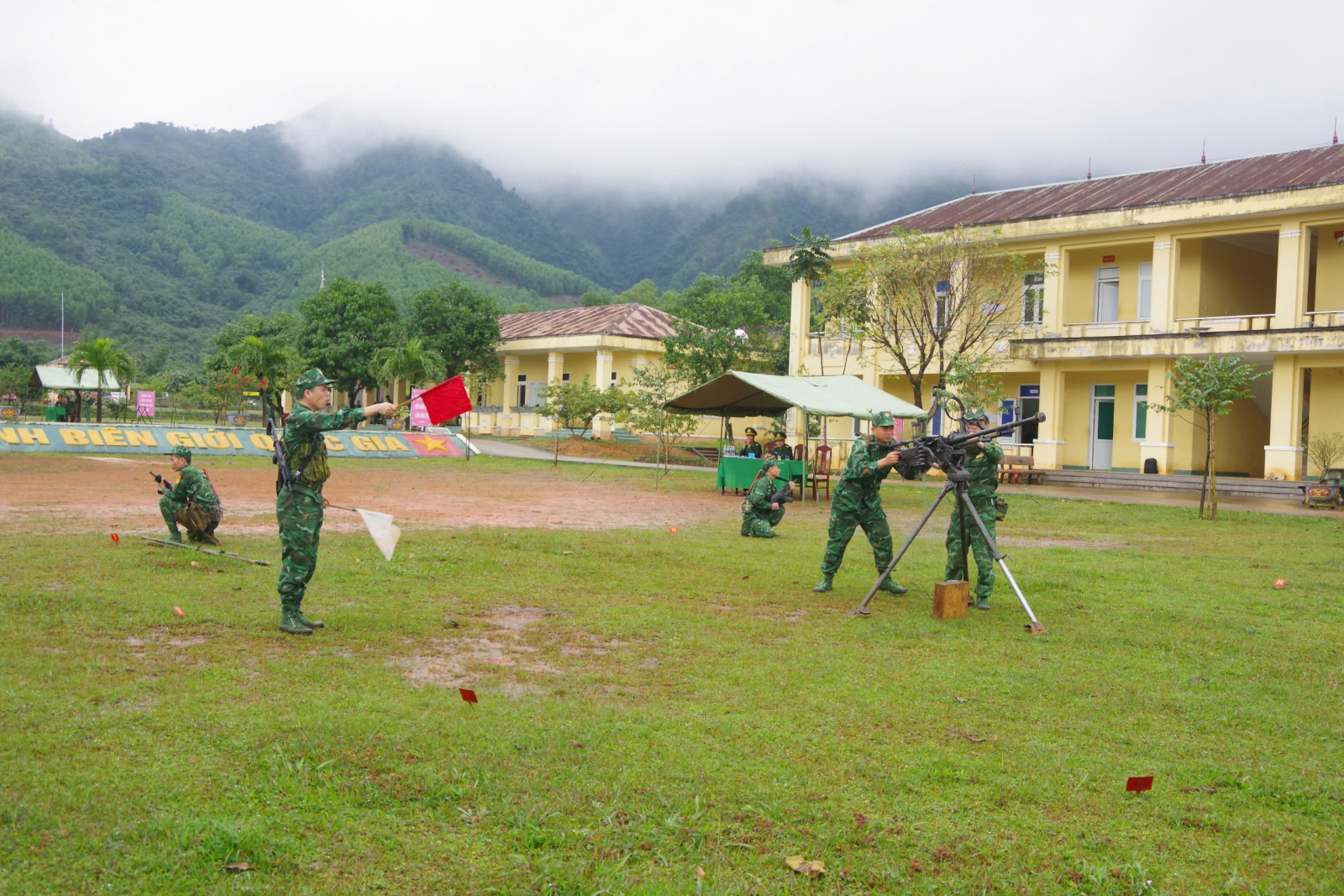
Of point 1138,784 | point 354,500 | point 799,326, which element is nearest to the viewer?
point 1138,784

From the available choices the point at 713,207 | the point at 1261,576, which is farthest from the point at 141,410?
the point at 713,207

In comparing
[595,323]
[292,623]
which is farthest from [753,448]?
[595,323]

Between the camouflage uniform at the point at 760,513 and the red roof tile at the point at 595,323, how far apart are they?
95.9 feet

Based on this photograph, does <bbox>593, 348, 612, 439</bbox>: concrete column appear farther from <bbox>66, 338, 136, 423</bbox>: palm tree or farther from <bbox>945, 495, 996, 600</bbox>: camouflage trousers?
<bbox>945, 495, 996, 600</bbox>: camouflage trousers

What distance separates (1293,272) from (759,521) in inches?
732

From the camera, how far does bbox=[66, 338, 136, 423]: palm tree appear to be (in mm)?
40312

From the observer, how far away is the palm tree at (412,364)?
4197 cm

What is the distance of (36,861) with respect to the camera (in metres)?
3.56

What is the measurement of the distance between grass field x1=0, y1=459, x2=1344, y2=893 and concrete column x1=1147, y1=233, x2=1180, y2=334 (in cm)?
1939

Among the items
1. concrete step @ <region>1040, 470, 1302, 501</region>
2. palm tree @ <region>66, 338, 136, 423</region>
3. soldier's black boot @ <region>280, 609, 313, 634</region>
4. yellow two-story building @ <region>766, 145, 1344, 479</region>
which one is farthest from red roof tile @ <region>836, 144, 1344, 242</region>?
palm tree @ <region>66, 338, 136, 423</region>

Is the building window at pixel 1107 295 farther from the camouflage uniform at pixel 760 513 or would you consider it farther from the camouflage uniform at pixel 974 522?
the camouflage uniform at pixel 974 522

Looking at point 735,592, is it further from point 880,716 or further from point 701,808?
point 701,808

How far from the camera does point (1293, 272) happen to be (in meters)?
25.2

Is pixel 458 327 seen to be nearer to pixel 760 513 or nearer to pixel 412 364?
pixel 412 364
